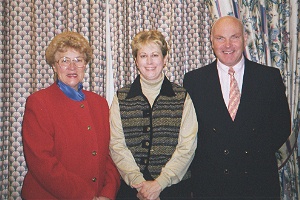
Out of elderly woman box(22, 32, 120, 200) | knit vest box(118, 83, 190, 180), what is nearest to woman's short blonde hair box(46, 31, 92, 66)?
elderly woman box(22, 32, 120, 200)

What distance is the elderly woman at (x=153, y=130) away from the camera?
192cm

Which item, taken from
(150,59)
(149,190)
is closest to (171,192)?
(149,190)

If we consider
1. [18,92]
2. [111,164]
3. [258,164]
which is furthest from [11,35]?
[258,164]

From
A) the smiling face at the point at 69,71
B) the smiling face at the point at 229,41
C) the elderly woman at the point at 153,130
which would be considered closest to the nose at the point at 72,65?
the smiling face at the point at 69,71

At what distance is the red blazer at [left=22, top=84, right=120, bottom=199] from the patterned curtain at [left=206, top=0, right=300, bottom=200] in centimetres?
142

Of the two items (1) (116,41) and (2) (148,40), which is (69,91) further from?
(1) (116,41)

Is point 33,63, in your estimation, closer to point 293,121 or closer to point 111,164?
point 111,164

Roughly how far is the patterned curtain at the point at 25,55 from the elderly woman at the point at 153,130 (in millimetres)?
630

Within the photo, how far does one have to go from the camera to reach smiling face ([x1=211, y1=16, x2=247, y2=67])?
212 cm

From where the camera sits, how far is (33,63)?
2480mm

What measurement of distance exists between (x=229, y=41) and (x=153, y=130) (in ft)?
2.69

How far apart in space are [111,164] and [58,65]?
736 mm

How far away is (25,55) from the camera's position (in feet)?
8.10

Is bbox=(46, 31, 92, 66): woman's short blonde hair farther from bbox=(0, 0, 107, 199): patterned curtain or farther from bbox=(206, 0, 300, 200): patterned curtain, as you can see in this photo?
bbox=(206, 0, 300, 200): patterned curtain
